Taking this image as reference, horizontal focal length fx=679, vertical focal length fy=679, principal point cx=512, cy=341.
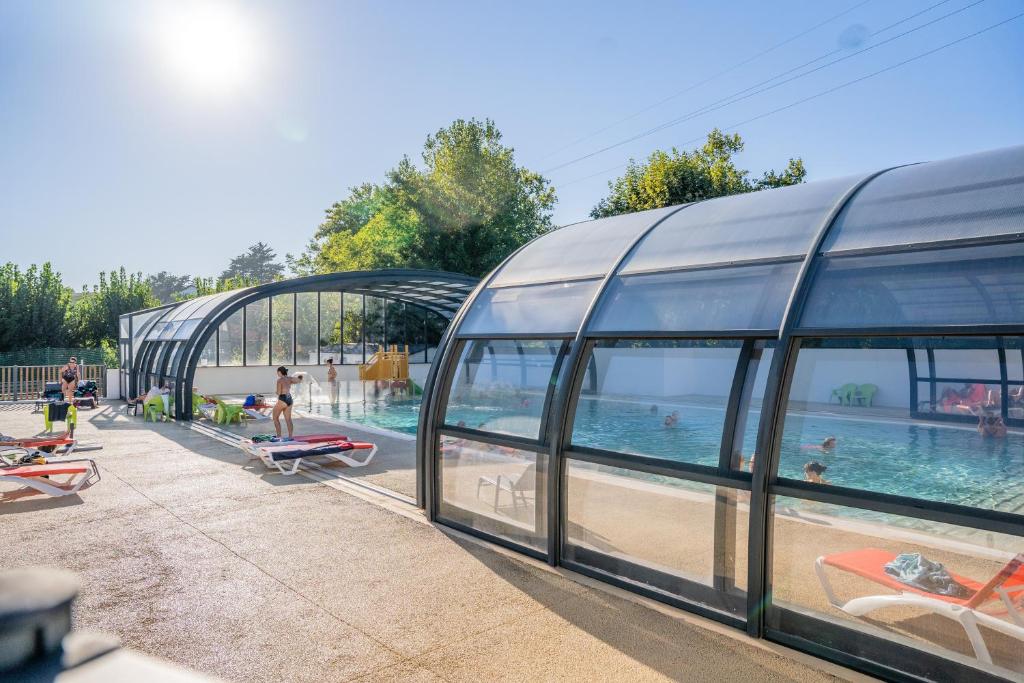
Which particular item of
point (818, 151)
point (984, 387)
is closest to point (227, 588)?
point (984, 387)

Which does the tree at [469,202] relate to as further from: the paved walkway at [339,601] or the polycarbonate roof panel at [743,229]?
the polycarbonate roof panel at [743,229]

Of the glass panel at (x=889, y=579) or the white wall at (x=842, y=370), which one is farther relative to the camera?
the white wall at (x=842, y=370)

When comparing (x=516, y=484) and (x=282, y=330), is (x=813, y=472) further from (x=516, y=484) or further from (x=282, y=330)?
(x=282, y=330)

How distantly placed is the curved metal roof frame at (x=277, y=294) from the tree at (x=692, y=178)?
32.8ft

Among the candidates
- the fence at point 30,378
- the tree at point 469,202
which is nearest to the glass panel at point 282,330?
the fence at point 30,378

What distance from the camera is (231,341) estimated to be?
25.1 metres

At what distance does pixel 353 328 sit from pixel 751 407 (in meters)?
24.8

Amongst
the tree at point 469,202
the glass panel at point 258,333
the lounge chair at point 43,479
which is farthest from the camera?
the tree at point 469,202

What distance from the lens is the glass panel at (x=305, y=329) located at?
2666cm

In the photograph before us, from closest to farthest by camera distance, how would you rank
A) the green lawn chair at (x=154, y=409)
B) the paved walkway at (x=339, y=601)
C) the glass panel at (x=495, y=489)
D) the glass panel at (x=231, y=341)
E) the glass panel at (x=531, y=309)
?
1. the paved walkway at (x=339, y=601)
2. the glass panel at (x=495, y=489)
3. the glass panel at (x=531, y=309)
4. the green lawn chair at (x=154, y=409)
5. the glass panel at (x=231, y=341)

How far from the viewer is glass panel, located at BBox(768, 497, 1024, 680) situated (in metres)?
4.02

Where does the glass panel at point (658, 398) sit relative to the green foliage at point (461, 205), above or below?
below

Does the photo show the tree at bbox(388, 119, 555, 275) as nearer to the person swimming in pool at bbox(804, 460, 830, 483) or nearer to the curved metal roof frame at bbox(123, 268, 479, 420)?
the curved metal roof frame at bbox(123, 268, 479, 420)

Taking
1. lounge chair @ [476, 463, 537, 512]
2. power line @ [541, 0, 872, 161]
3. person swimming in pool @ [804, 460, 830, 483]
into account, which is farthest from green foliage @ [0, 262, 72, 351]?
person swimming in pool @ [804, 460, 830, 483]
